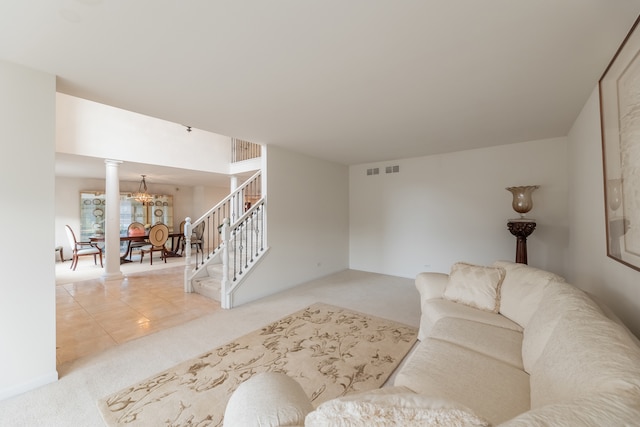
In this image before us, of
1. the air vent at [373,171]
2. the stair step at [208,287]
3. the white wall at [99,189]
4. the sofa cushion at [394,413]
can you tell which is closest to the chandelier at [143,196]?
the white wall at [99,189]

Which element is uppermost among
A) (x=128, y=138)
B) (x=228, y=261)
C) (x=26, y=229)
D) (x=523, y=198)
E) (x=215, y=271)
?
(x=128, y=138)

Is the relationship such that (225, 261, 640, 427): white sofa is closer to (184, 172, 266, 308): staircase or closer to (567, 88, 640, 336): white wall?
(567, 88, 640, 336): white wall

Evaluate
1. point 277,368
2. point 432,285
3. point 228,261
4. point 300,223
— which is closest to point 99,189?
point 228,261

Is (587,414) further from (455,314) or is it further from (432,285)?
(432,285)

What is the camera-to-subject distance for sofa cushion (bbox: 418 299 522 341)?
2.08m

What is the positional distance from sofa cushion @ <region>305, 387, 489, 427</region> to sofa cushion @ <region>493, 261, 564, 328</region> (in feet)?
5.98

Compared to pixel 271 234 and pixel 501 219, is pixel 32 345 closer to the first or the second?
pixel 271 234

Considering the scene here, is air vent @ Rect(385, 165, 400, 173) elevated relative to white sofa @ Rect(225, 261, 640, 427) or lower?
elevated

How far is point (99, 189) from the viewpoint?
7.79m

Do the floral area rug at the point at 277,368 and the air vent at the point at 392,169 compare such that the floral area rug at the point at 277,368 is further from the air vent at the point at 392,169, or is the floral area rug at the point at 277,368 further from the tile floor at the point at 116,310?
the air vent at the point at 392,169

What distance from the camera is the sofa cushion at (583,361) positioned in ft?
2.73

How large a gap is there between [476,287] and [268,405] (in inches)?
86.9

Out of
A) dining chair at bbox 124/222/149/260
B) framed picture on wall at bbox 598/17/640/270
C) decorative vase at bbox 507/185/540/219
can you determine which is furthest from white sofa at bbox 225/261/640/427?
dining chair at bbox 124/222/149/260

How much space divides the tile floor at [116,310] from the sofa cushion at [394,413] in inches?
116
